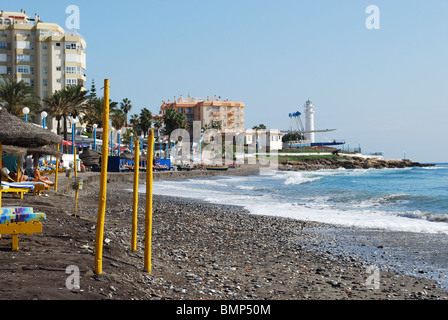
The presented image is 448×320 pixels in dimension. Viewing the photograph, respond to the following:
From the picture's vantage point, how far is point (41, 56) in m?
70.1

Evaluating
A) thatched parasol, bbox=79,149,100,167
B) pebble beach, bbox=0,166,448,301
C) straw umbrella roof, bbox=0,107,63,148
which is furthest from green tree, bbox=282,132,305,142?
straw umbrella roof, bbox=0,107,63,148

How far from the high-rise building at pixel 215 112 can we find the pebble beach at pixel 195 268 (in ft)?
336

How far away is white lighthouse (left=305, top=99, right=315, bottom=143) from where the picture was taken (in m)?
142

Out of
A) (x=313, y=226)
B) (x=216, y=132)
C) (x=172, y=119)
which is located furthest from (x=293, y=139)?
(x=313, y=226)

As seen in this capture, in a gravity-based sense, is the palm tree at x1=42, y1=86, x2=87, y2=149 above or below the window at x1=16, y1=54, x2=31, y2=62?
below

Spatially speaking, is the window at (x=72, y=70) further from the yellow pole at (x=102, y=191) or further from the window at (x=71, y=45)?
the yellow pole at (x=102, y=191)

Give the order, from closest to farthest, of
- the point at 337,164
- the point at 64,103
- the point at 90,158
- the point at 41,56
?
the point at 90,158, the point at 64,103, the point at 41,56, the point at 337,164

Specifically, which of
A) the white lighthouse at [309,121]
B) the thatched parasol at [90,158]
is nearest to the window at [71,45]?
the thatched parasol at [90,158]

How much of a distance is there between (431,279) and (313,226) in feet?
20.9

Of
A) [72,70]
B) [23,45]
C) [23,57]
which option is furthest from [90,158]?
[23,45]

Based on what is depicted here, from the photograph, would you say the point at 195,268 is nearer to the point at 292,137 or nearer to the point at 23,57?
the point at 23,57

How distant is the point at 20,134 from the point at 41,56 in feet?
216

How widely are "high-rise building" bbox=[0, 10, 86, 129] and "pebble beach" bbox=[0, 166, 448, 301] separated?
6311cm

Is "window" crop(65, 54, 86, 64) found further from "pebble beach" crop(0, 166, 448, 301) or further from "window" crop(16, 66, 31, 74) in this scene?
"pebble beach" crop(0, 166, 448, 301)
